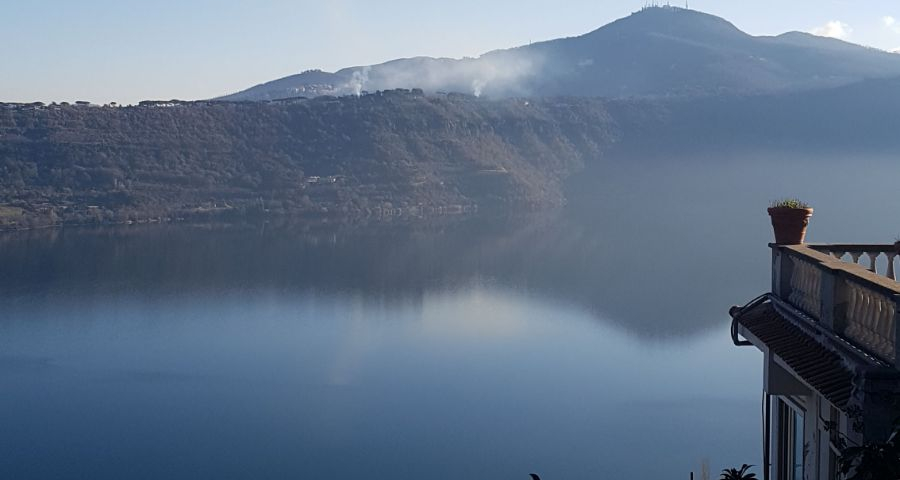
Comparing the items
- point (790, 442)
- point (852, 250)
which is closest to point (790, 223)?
point (852, 250)

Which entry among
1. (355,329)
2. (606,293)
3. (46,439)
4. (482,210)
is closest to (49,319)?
(355,329)

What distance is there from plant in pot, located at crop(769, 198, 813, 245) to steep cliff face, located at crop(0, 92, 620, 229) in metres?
42.5

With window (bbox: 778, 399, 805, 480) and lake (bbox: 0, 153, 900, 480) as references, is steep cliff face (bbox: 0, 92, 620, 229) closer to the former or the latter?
lake (bbox: 0, 153, 900, 480)

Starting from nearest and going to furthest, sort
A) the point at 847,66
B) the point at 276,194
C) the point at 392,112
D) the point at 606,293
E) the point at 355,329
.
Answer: the point at 355,329, the point at 606,293, the point at 276,194, the point at 392,112, the point at 847,66

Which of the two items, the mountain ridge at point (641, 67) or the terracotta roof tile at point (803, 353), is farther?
the mountain ridge at point (641, 67)

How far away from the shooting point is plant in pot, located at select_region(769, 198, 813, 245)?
4.06 m

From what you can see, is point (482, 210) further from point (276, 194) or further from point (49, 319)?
point (49, 319)

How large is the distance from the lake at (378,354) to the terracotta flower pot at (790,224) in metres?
8.57

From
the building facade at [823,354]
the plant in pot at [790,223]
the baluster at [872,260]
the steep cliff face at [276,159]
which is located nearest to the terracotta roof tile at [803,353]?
the building facade at [823,354]

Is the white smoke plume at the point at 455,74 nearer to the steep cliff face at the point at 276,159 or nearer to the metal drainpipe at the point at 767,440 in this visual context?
the steep cliff face at the point at 276,159

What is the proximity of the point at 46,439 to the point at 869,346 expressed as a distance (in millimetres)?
13168

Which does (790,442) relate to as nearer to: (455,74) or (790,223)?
(790,223)

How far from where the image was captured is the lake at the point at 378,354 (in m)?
13.4

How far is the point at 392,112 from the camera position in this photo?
194ft
